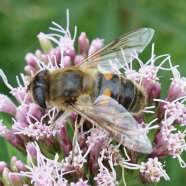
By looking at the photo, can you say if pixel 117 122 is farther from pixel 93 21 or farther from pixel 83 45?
pixel 93 21

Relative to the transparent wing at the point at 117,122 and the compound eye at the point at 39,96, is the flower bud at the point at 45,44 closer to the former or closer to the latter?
the compound eye at the point at 39,96

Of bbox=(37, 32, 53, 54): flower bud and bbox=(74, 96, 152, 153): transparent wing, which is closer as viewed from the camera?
bbox=(74, 96, 152, 153): transparent wing

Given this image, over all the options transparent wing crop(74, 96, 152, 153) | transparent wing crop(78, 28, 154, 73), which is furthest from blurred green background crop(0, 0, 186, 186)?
transparent wing crop(74, 96, 152, 153)

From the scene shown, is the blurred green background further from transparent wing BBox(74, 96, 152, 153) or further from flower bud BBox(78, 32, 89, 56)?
transparent wing BBox(74, 96, 152, 153)

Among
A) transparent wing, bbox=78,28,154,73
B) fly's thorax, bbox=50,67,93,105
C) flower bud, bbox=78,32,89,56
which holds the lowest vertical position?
fly's thorax, bbox=50,67,93,105

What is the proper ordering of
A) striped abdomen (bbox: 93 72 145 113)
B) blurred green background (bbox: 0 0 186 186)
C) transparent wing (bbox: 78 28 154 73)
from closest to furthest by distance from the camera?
striped abdomen (bbox: 93 72 145 113), transparent wing (bbox: 78 28 154 73), blurred green background (bbox: 0 0 186 186)

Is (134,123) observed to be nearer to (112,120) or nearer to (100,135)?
(112,120)
